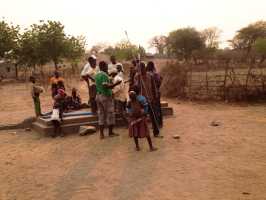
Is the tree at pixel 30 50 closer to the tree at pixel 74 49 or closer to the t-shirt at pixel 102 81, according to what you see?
the tree at pixel 74 49

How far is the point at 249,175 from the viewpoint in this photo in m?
5.03

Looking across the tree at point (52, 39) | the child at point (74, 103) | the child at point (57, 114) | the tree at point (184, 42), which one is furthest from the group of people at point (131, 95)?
the tree at point (184, 42)

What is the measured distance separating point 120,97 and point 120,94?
0.07 metres

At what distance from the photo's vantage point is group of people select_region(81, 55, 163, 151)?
21.2 ft

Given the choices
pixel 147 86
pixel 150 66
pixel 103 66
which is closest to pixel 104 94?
pixel 103 66

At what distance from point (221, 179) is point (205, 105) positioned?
291 inches

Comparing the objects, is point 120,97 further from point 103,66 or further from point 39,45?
point 39,45

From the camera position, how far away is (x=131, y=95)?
6.46 m

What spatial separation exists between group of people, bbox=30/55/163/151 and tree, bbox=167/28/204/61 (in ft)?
138

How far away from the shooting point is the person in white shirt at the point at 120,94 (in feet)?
26.7

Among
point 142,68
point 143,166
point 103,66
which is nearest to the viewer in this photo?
point 143,166

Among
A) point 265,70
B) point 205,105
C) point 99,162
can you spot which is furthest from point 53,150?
point 265,70

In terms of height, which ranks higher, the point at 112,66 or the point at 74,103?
the point at 112,66

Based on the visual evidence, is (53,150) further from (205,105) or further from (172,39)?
(172,39)
